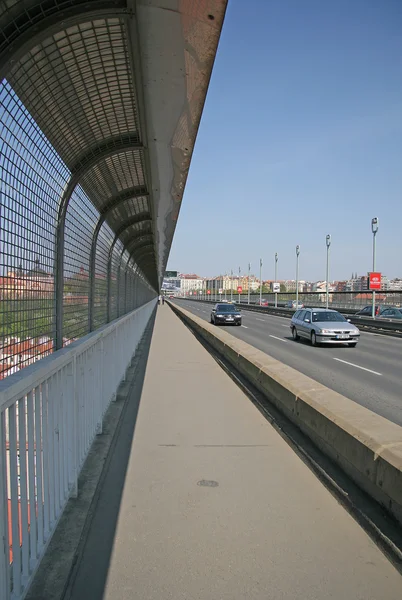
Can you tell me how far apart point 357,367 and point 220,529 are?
10.3 metres

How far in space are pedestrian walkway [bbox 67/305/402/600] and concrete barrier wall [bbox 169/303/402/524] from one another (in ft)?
1.08

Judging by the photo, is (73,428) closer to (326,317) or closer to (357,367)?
(357,367)

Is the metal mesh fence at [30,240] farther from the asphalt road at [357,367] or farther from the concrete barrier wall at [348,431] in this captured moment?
the asphalt road at [357,367]

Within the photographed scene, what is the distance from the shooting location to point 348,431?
4492 millimetres

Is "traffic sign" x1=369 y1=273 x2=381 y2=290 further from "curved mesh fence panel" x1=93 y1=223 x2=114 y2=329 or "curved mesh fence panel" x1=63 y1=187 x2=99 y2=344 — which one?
"curved mesh fence panel" x1=63 y1=187 x2=99 y2=344

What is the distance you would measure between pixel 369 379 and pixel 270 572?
8.68 meters

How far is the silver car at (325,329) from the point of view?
59.3ft

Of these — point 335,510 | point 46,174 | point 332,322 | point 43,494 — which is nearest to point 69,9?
point 46,174

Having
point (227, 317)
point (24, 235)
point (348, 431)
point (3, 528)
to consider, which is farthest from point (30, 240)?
point (227, 317)

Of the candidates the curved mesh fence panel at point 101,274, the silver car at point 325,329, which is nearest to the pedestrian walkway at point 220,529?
the curved mesh fence panel at point 101,274

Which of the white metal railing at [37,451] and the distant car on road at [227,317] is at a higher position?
the white metal railing at [37,451]

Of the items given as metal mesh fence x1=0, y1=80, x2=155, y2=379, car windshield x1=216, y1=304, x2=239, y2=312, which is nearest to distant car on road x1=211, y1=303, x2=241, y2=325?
car windshield x1=216, y1=304, x2=239, y2=312

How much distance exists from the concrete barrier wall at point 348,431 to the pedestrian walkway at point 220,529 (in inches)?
13.0

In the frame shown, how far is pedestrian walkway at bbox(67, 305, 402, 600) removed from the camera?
2855mm
